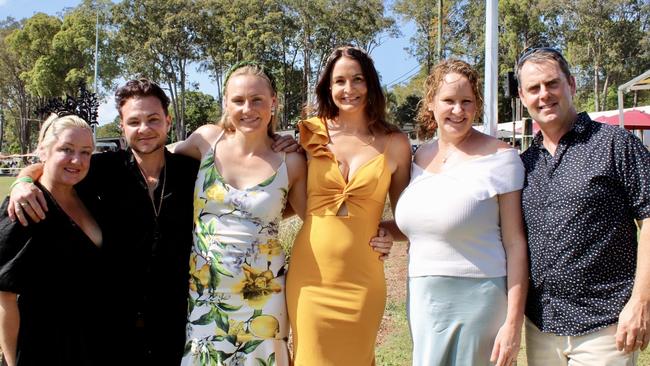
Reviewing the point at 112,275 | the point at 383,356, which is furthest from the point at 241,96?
the point at 383,356

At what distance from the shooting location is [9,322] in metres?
2.66

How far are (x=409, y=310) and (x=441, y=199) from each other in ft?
2.10

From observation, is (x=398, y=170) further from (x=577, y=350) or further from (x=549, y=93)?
(x=577, y=350)

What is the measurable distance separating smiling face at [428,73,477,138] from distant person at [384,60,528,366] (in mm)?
23

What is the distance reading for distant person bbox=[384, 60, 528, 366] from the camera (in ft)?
8.99

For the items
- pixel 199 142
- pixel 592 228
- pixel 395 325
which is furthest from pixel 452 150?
pixel 395 325

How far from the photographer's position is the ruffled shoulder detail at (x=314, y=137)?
3.32m

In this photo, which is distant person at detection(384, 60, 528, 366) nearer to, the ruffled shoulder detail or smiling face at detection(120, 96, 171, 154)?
the ruffled shoulder detail

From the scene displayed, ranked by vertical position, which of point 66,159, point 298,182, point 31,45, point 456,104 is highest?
point 31,45

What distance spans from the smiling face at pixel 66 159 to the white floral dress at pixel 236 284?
0.66 meters

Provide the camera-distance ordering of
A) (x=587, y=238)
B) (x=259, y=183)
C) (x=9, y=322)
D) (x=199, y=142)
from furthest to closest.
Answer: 1. (x=199, y=142)
2. (x=259, y=183)
3. (x=9, y=322)
4. (x=587, y=238)

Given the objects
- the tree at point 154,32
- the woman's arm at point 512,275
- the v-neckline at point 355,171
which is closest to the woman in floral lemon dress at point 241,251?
the v-neckline at point 355,171

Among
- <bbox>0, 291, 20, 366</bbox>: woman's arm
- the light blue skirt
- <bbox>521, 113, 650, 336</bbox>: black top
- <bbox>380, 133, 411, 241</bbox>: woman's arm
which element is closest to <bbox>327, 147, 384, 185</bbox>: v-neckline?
<bbox>380, 133, 411, 241</bbox>: woman's arm

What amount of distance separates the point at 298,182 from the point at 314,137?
0.29 metres
